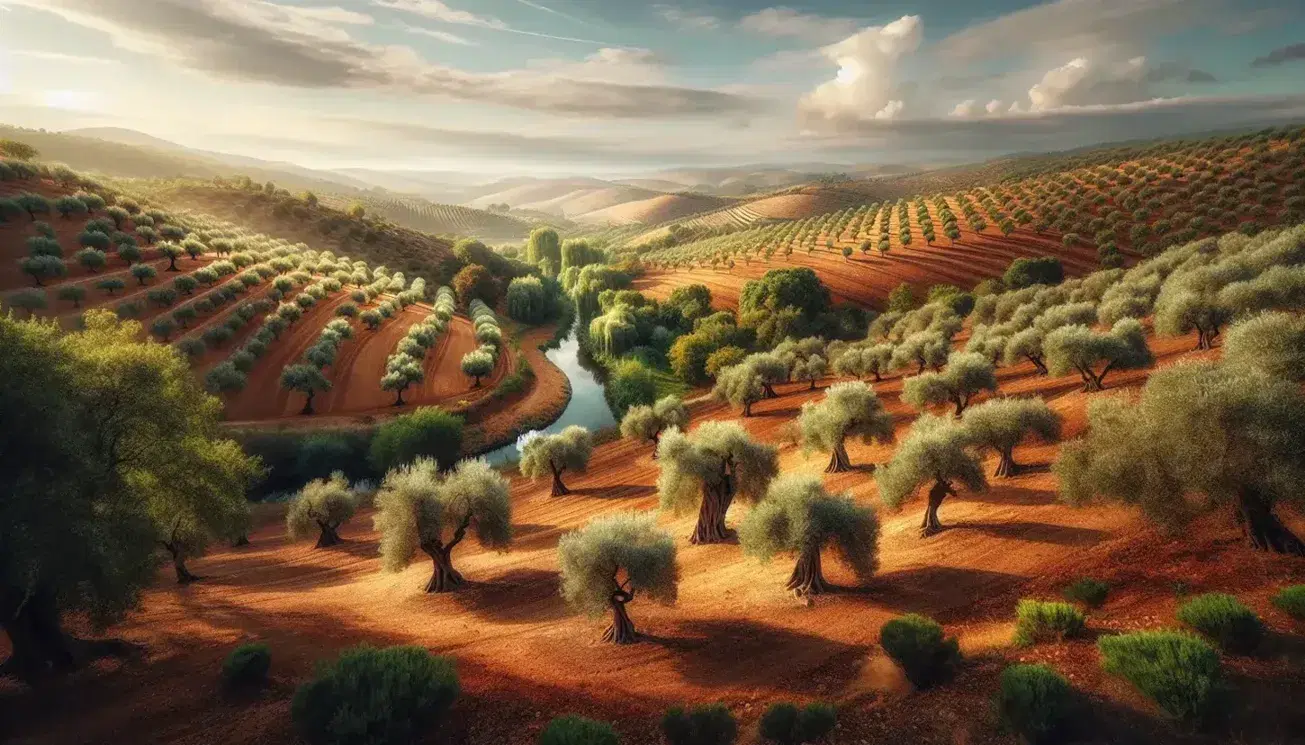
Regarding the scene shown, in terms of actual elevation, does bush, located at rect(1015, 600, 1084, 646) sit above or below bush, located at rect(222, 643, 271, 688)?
above

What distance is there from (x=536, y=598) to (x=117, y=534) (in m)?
13.7

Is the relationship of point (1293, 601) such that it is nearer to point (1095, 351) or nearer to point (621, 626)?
point (621, 626)

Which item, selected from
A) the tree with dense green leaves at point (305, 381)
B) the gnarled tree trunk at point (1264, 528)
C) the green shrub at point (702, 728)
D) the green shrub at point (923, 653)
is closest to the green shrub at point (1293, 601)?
the gnarled tree trunk at point (1264, 528)

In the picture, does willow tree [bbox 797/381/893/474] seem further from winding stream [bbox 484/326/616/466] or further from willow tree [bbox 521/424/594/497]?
winding stream [bbox 484/326/616/466]

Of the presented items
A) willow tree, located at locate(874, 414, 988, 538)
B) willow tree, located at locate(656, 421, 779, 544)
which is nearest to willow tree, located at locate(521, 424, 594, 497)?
Result: willow tree, located at locate(656, 421, 779, 544)

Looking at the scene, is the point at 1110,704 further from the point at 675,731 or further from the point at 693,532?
the point at 693,532

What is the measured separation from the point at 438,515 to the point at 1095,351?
3576 cm

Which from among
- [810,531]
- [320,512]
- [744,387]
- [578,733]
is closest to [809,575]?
[810,531]

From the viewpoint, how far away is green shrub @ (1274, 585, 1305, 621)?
13.2 metres

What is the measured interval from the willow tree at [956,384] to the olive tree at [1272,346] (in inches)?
506

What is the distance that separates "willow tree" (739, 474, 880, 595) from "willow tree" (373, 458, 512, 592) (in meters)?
11.7

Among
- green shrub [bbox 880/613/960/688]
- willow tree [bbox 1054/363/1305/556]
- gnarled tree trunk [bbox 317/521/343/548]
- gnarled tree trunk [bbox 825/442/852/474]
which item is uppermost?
willow tree [bbox 1054/363/1305/556]

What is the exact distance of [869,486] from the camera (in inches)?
1204

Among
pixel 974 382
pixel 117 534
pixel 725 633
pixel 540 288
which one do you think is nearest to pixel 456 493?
pixel 117 534
